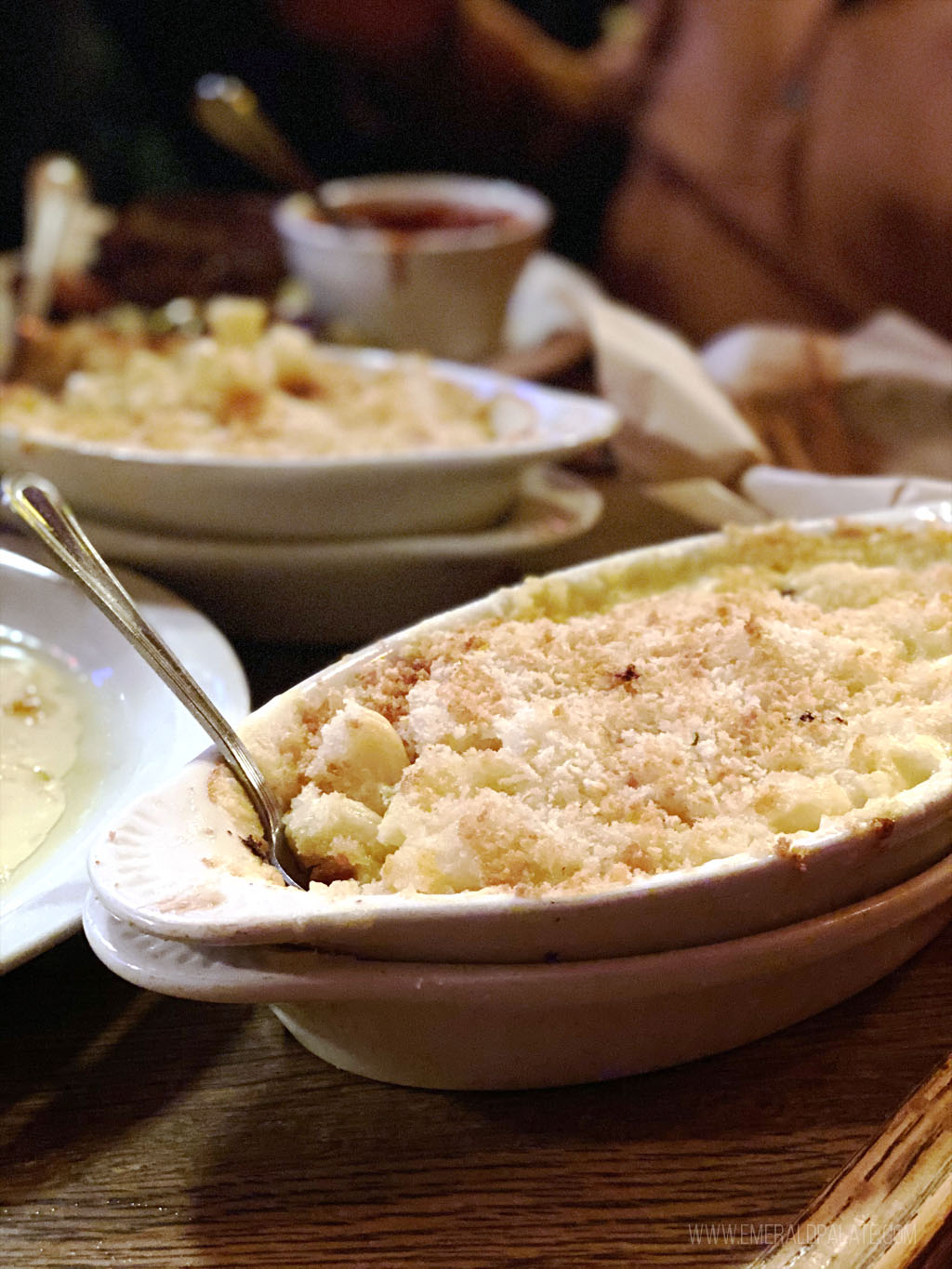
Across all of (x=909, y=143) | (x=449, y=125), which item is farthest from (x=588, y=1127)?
(x=449, y=125)

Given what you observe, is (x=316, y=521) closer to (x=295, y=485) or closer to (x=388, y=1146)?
(x=295, y=485)

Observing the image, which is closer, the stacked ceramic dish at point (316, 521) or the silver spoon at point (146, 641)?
the silver spoon at point (146, 641)

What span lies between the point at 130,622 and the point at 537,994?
0.34 meters

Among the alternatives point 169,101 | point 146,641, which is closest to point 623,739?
point 146,641

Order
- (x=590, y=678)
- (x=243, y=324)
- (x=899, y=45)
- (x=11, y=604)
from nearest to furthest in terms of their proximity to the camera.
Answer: (x=590, y=678)
(x=11, y=604)
(x=243, y=324)
(x=899, y=45)

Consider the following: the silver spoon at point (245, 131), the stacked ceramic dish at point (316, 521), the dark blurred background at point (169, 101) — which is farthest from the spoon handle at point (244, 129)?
the dark blurred background at point (169, 101)

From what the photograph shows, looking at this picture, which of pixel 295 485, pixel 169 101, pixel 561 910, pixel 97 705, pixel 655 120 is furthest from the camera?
pixel 169 101

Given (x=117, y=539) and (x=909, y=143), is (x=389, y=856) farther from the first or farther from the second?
(x=909, y=143)

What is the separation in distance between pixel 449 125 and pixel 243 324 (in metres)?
1.32

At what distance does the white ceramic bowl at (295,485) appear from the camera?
0.94 m

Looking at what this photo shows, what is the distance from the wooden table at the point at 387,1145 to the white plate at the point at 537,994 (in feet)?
0.06

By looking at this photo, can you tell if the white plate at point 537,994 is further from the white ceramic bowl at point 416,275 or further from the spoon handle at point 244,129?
the spoon handle at point 244,129

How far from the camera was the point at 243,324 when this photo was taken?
1202 millimetres

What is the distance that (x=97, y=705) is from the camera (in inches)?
31.1
